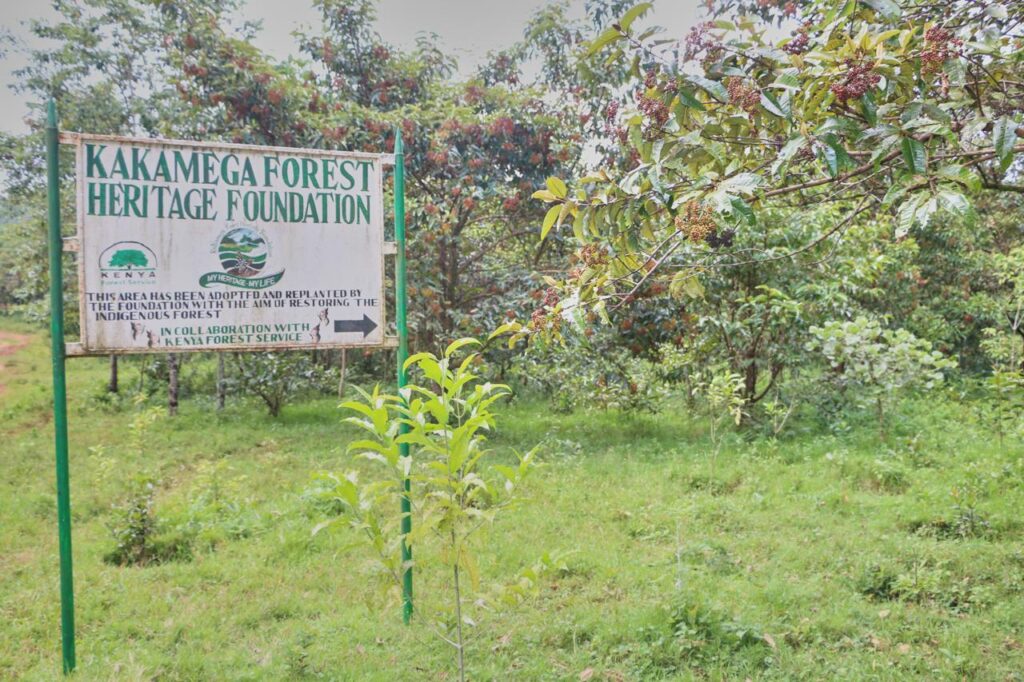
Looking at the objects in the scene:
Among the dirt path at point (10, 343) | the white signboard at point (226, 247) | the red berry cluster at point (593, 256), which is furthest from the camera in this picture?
the dirt path at point (10, 343)

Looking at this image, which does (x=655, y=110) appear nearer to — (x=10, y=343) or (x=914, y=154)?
(x=914, y=154)

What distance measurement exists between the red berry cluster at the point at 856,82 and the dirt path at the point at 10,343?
13.5 metres

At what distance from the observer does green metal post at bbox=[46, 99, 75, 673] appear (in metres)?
2.72

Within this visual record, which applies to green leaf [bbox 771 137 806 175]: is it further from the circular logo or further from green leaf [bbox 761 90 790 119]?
the circular logo

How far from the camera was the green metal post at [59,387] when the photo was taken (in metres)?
2.72

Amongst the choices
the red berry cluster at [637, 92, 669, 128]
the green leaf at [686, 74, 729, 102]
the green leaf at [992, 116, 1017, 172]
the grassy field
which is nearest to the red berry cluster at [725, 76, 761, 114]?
the green leaf at [686, 74, 729, 102]

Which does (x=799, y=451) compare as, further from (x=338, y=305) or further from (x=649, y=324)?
(x=338, y=305)

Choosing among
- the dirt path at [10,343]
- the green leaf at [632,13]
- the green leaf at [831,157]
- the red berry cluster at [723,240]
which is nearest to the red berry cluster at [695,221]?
the green leaf at [831,157]

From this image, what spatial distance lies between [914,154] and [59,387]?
9.93ft

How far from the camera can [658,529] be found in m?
4.38

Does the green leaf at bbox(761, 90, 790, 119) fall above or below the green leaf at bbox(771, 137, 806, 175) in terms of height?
above

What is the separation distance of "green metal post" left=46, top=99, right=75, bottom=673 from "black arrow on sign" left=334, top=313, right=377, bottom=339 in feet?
3.48

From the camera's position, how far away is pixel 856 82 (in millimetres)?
1827

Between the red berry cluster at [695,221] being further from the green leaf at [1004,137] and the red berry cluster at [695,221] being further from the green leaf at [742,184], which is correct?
the green leaf at [1004,137]
